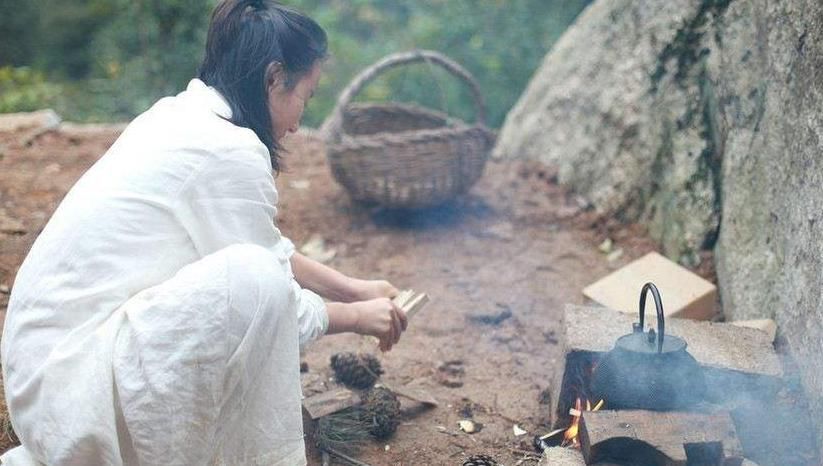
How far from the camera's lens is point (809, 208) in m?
3.17

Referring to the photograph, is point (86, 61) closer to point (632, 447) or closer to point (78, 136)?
point (78, 136)

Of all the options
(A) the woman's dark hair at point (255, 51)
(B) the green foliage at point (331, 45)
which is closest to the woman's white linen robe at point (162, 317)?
(A) the woman's dark hair at point (255, 51)

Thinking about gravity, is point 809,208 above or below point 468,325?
above

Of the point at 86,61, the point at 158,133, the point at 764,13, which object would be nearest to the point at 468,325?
the point at 764,13

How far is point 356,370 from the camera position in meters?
3.57

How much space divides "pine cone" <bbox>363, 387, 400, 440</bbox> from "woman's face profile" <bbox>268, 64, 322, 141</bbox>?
3.66 feet

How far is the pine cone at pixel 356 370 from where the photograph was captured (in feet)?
11.7

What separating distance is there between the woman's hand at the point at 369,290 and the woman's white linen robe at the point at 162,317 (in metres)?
0.72

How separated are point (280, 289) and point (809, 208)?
196 cm

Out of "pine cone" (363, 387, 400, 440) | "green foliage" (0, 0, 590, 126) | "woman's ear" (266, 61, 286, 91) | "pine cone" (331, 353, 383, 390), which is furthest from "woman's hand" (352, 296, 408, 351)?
"green foliage" (0, 0, 590, 126)

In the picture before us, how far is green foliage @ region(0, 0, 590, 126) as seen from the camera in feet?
27.1

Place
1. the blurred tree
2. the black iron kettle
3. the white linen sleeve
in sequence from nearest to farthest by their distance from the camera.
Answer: the white linen sleeve < the black iron kettle < the blurred tree

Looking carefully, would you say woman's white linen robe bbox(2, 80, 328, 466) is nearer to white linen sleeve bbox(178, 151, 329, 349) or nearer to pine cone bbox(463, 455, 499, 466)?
white linen sleeve bbox(178, 151, 329, 349)

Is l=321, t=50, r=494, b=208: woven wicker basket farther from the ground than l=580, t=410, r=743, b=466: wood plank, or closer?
farther from the ground
